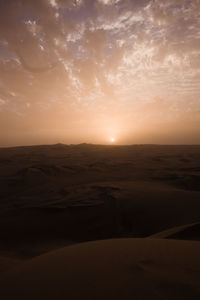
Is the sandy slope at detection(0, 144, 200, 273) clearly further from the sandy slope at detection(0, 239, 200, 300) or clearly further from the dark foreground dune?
the sandy slope at detection(0, 239, 200, 300)

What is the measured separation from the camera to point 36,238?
2783mm

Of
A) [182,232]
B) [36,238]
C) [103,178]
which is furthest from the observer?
[103,178]

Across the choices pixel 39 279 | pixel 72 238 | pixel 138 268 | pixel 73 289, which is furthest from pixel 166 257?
pixel 72 238

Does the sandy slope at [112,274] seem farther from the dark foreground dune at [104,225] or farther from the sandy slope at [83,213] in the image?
the sandy slope at [83,213]

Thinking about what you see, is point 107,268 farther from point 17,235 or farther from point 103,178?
point 103,178

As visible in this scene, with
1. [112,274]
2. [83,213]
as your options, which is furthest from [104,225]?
[112,274]

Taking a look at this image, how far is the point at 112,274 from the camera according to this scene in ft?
3.72

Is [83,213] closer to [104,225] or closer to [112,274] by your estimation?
[104,225]

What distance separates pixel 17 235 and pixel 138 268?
7.80ft

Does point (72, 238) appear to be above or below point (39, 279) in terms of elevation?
below

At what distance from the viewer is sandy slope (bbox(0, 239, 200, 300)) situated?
98 centimetres

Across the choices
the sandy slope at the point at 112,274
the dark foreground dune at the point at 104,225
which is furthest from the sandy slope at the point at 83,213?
the sandy slope at the point at 112,274

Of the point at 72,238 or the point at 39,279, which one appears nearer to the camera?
the point at 39,279

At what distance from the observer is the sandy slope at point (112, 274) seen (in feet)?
3.21
